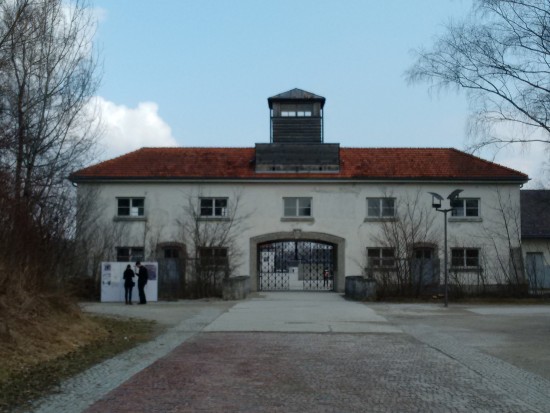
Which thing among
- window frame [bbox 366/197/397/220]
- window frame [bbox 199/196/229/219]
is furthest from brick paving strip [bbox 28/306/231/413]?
window frame [bbox 366/197/397/220]

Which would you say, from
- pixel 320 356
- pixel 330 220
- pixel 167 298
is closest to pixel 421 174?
pixel 330 220

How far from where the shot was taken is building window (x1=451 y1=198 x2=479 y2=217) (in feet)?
126

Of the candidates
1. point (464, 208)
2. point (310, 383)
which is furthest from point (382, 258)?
point (310, 383)

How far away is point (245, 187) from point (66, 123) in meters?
16.6

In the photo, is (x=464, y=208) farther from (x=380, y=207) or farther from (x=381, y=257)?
(x=381, y=257)

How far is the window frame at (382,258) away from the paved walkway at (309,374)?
1400 cm

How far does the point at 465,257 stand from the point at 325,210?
26.9 feet

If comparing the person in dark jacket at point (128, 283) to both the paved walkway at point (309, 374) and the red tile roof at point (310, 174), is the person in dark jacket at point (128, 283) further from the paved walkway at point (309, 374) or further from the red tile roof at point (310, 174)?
the red tile roof at point (310, 174)

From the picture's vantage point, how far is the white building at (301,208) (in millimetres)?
37594

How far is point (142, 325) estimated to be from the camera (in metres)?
18.5

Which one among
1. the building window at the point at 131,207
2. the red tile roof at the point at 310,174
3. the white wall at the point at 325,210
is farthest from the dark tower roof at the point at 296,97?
the building window at the point at 131,207

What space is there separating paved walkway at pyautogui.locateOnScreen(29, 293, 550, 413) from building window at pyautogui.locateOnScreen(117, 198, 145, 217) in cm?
2075

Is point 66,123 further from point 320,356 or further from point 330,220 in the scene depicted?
point 330,220

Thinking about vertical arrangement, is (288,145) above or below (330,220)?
above
